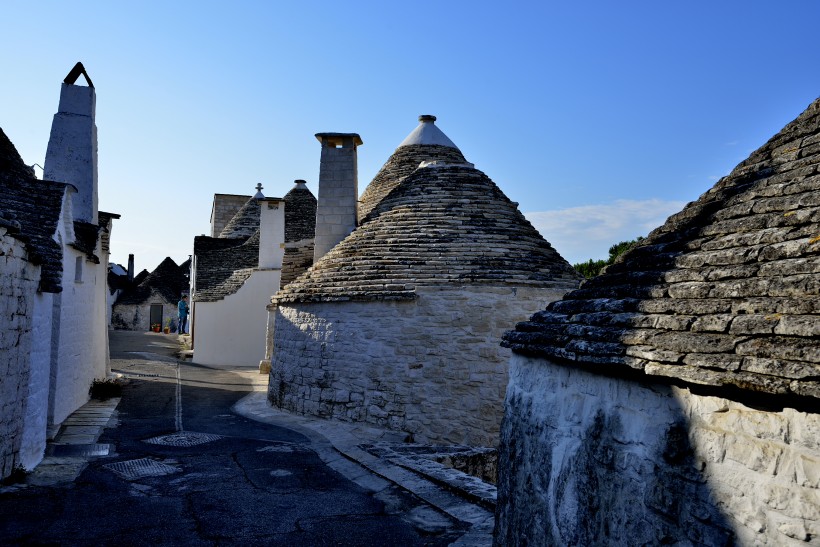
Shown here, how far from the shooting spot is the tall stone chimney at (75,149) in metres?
14.6

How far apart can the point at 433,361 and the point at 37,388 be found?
229 inches

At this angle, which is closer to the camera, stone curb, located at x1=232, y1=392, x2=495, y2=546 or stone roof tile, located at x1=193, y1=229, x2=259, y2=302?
stone curb, located at x1=232, y1=392, x2=495, y2=546

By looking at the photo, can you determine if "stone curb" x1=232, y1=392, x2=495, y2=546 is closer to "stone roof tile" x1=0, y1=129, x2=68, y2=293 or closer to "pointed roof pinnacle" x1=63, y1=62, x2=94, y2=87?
"stone roof tile" x1=0, y1=129, x2=68, y2=293

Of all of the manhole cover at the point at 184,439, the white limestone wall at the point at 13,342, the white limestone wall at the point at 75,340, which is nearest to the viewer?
the white limestone wall at the point at 13,342

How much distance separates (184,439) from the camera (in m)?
10.8

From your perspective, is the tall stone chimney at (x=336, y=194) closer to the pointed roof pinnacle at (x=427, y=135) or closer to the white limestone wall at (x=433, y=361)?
the pointed roof pinnacle at (x=427, y=135)

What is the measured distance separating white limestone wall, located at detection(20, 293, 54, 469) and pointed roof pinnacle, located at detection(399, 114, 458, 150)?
977 cm

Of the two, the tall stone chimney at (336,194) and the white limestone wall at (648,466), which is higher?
the tall stone chimney at (336,194)

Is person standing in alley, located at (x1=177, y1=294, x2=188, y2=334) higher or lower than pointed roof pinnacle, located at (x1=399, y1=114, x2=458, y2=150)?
lower

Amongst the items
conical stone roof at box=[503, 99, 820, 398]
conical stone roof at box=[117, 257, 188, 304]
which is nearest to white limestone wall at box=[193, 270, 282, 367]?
conical stone roof at box=[503, 99, 820, 398]

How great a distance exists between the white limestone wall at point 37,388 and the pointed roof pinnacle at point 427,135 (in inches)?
385

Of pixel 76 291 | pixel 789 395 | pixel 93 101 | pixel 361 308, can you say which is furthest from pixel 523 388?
pixel 93 101

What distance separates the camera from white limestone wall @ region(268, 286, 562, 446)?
1161 cm

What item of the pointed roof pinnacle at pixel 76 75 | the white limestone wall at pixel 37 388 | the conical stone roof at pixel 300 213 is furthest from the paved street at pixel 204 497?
the conical stone roof at pixel 300 213
